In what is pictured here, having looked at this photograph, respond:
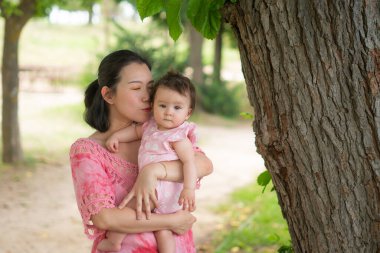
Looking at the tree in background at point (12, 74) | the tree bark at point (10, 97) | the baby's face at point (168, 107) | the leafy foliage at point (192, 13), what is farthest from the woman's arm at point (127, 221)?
the tree bark at point (10, 97)

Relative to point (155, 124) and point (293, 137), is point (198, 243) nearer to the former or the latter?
point (155, 124)

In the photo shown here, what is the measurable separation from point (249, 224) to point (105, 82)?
5707 millimetres

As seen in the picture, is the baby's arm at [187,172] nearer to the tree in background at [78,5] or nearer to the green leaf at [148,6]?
the green leaf at [148,6]

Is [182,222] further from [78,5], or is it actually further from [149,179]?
[78,5]

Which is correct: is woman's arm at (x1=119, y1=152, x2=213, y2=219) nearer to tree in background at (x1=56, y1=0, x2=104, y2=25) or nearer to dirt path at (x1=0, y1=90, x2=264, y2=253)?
dirt path at (x1=0, y1=90, x2=264, y2=253)

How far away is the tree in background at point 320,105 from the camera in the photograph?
6.31 ft

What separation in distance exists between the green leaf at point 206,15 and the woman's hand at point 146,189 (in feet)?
1.85

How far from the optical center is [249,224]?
794 centimetres

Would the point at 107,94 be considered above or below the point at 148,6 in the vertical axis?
below

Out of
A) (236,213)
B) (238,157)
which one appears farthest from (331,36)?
(238,157)

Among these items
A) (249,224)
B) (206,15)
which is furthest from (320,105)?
(249,224)

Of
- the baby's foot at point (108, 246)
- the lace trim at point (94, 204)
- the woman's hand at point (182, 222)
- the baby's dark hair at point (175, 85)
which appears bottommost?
the baby's foot at point (108, 246)

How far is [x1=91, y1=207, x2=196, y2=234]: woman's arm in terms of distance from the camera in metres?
2.33

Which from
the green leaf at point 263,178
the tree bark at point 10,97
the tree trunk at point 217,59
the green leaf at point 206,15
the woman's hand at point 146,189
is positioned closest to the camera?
the green leaf at point 206,15
